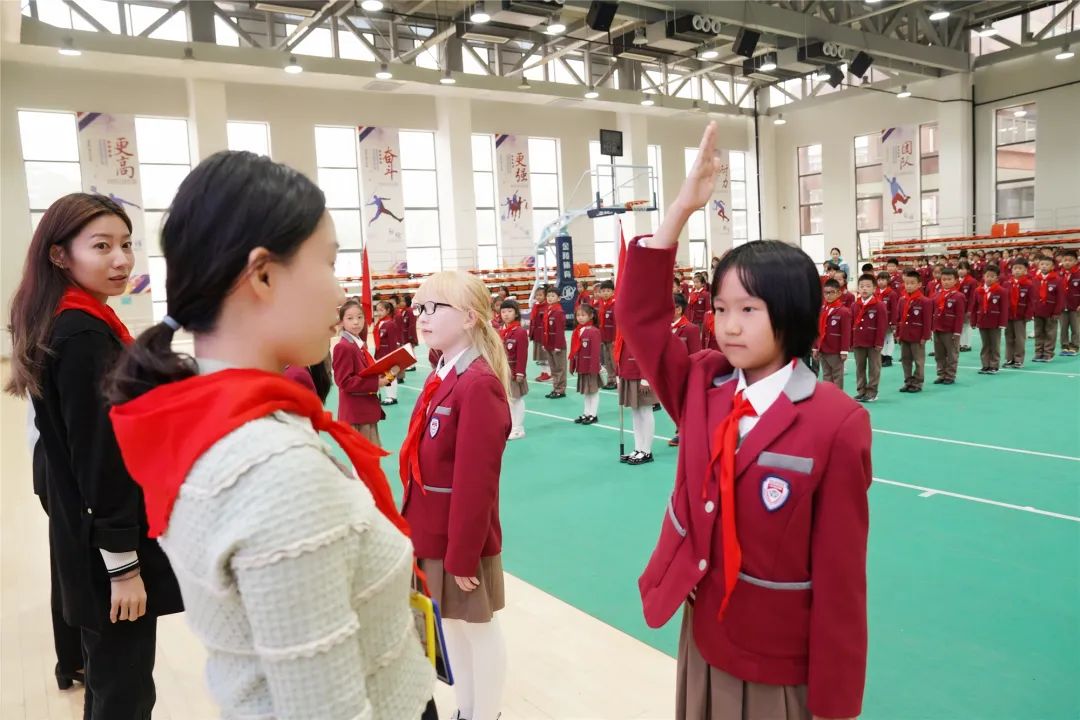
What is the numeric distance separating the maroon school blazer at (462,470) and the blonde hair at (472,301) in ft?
0.15

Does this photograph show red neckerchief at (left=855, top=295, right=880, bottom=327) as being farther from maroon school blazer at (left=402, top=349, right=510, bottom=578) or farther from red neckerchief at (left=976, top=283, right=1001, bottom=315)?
maroon school blazer at (left=402, top=349, right=510, bottom=578)

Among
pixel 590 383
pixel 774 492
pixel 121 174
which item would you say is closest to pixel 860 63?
pixel 590 383

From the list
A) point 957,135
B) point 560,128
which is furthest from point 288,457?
point 957,135

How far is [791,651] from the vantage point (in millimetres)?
1429

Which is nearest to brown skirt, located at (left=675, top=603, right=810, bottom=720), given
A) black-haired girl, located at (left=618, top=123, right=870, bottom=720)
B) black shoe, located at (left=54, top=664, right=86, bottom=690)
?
black-haired girl, located at (left=618, top=123, right=870, bottom=720)

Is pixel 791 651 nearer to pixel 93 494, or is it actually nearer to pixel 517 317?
pixel 93 494

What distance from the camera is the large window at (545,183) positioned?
68.7 feet

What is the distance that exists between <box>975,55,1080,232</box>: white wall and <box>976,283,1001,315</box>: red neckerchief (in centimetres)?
1176

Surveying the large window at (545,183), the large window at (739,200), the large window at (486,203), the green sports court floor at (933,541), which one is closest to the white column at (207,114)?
the large window at (486,203)

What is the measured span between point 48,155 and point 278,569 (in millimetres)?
17921

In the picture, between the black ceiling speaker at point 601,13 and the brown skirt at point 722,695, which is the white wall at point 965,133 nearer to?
the black ceiling speaker at point 601,13

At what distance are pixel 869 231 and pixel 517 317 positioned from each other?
58.6ft

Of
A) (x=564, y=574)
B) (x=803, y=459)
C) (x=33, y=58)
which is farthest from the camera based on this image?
(x=33, y=58)

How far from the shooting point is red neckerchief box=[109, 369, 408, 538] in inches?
30.7
